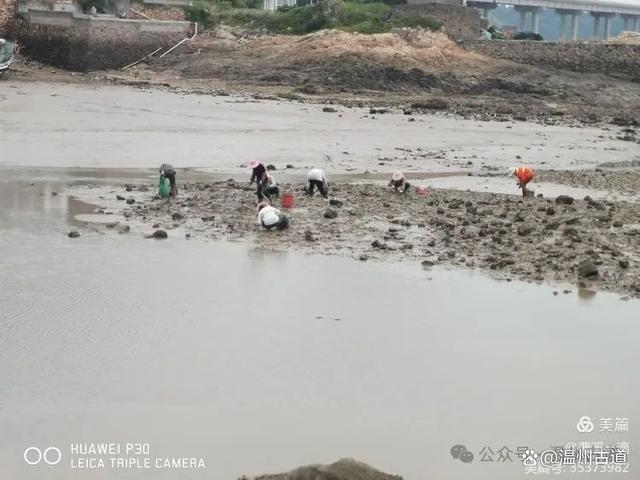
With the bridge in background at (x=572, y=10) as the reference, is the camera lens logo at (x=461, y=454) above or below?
below

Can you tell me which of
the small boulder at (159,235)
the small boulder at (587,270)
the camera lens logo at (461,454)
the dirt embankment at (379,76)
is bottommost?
the camera lens logo at (461,454)

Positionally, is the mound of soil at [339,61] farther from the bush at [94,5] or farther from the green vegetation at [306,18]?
the bush at [94,5]

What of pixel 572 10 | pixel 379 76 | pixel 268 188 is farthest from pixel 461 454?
pixel 572 10

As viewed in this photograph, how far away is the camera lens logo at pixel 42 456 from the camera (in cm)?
544

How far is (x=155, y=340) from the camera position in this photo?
772 centimetres

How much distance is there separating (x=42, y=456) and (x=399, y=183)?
1055 centimetres

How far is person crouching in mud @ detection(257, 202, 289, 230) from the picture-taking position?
12.0 m

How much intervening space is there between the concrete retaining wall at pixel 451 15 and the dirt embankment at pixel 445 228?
38993 millimetres

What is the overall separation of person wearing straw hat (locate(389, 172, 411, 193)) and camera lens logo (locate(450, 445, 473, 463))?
381 inches

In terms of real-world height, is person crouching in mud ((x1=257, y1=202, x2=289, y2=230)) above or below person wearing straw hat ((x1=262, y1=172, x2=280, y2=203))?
below

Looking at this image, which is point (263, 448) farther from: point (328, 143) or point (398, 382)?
point (328, 143)

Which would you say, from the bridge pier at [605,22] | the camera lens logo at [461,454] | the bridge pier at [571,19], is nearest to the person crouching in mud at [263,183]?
the camera lens logo at [461,454]

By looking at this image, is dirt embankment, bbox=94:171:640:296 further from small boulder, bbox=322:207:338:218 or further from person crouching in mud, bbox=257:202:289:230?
person crouching in mud, bbox=257:202:289:230

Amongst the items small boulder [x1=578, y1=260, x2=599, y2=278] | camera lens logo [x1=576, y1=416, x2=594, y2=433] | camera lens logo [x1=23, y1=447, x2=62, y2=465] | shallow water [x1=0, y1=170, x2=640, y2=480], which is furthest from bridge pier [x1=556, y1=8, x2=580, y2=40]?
camera lens logo [x1=23, y1=447, x2=62, y2=465]
